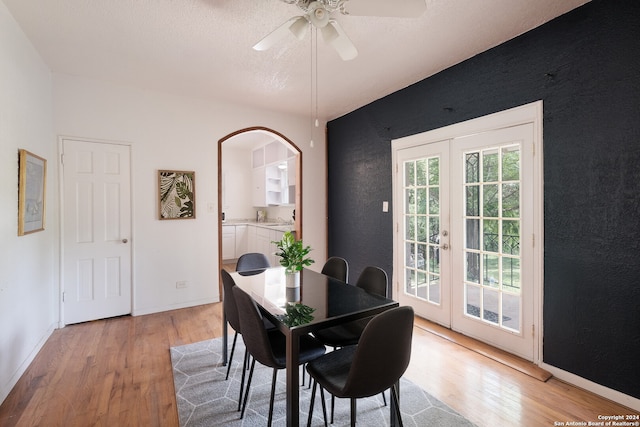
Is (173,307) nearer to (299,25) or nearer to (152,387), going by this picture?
(152,387)

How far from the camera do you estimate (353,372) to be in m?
1.40

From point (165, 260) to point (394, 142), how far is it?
3.16 m

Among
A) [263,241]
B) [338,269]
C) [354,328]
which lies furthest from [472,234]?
[263,241]

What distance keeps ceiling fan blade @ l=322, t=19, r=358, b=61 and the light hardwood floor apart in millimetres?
2406

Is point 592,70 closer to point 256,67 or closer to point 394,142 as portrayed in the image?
point 394,142

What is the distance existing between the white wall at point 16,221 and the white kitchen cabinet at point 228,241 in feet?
11.6

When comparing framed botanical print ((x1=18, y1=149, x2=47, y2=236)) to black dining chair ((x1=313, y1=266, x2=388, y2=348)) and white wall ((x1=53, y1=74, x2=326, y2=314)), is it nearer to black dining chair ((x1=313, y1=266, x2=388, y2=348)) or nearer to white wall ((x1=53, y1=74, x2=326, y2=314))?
white wall ((x1=53, y1=74, x2=326, y2=314))

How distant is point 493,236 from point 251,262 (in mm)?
2253

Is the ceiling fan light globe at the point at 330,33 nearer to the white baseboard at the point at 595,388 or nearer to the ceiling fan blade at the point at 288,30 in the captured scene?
the ceiling fan blade at the point at 288,30

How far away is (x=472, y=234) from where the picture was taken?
119 inches

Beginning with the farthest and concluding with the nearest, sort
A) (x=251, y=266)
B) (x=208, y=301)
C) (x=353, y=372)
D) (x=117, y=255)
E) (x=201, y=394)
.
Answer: (x=208, y=301) → (x=117, y=255) → (x=251, y=266) → (x=201, y=394) → (x=353, y=372)

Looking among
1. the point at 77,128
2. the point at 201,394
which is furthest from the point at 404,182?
the point at 77,128

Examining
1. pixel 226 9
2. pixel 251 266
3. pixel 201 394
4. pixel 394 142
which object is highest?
pixel 226 9

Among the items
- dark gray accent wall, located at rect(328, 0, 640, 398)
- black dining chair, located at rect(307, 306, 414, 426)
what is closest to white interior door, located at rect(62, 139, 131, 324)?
black dining chair, located at rect(307, 306, 414, 426)
